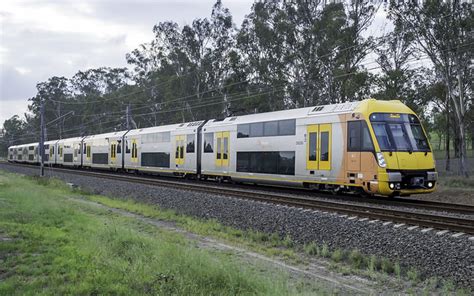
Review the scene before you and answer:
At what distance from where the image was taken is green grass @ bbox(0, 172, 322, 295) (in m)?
6.21

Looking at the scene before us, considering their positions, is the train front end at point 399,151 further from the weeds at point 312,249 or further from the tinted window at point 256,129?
the tinted window at point 256,129

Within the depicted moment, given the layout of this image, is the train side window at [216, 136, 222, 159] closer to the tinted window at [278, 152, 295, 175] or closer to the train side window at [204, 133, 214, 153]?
the train side window at [204, 133, 214, 153]

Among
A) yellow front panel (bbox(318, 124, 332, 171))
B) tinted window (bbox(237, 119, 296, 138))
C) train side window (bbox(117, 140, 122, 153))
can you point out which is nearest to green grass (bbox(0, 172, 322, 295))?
yellow front panel (bbox(318, 124, 332, 171))

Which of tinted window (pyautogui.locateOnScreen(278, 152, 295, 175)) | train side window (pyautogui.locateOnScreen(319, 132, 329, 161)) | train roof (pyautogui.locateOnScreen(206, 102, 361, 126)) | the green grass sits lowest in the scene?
the green grass

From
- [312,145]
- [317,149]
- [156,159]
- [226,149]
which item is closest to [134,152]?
[156,159]

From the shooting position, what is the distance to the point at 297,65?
4178cm

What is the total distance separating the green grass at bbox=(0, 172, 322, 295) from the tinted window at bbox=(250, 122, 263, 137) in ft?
32.2

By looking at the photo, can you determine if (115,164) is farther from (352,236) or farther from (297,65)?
(352,236)

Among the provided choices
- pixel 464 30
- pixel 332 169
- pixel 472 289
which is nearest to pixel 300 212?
pixel 332 169

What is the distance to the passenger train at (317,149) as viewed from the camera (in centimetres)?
1498

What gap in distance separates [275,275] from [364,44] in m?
34.5

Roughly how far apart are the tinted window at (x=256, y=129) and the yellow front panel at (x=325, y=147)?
13.8ft

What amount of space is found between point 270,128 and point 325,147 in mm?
3893

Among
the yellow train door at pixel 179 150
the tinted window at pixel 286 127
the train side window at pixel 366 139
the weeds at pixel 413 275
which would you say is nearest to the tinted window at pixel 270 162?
the tinted window at pixel 286 127
